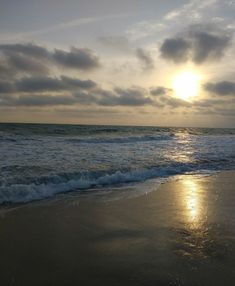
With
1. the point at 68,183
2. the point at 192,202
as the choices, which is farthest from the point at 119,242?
the point at 68,183

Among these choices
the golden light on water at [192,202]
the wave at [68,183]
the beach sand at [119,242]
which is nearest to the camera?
the beach sand at [119,242]

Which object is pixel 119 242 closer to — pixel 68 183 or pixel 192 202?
pixel 192 202

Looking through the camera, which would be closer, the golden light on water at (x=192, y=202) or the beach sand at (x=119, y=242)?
the beach sand at (x=119, y=242)

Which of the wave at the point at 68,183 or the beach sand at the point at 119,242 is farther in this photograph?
the wave at the point at 68,183

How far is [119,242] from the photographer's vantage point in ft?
16.6

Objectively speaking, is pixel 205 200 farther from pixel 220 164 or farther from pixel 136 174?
pixel 220 164

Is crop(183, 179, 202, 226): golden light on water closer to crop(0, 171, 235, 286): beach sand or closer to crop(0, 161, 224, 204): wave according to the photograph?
crop(0, 171, 235, 286): beach sand

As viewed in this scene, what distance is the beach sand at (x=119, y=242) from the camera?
156 inches

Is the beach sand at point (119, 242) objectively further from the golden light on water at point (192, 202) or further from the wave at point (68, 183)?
the wave at point (68, 183)

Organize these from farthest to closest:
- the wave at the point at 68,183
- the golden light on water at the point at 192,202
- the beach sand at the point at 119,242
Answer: the wave at the point at 68,183
the golden light on water at the point at 192,202
the beach sand at the point at 119,242

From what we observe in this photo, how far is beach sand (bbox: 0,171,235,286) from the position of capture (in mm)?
3957

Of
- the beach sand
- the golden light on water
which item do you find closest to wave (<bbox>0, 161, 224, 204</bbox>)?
the beach sand

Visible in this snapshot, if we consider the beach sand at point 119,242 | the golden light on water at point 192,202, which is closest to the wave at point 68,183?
the beach sand at point 119,242

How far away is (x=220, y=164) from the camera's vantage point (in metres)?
15.4
